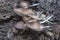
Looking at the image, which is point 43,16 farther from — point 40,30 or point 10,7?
point 10,7

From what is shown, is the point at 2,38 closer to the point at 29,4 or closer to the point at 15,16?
the point at 15,16

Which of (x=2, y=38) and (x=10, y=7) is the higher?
(x=10, y=7)

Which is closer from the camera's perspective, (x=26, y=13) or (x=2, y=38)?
(x=26, y=13)

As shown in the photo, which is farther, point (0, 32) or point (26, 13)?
point (0, 32)

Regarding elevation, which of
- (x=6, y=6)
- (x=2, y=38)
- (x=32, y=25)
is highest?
(x=6, y=6)

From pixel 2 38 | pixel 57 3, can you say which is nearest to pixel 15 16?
pixel 2 38

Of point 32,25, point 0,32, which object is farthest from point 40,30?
point 0,32

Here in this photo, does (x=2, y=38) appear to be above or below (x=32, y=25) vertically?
below
